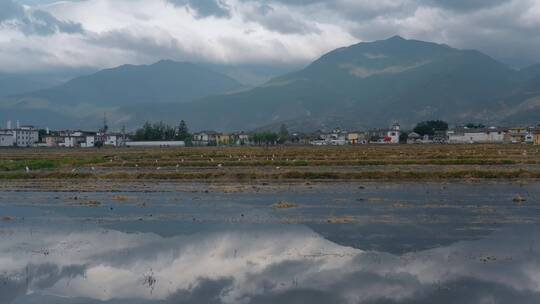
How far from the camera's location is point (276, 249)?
15.1 metres

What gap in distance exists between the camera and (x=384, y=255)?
1414cm

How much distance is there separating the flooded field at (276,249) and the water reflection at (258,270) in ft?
0.13

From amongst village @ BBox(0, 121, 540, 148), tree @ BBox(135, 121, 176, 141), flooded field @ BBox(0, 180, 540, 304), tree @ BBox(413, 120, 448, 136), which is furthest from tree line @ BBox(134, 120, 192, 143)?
flooded field @ BBox(0, 180, 540, 304)

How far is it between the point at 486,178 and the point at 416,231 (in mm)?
19651

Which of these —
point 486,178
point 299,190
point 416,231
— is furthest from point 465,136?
point 416,231

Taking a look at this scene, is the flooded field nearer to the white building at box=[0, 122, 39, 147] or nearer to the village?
the village

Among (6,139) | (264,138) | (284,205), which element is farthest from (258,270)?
(6,139)

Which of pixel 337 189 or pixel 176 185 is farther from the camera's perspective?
pixel 176 185

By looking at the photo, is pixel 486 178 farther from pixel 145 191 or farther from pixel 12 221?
pixel 12 221

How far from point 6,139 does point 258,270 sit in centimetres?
13876

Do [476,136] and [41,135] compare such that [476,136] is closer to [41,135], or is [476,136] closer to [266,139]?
[266,139]

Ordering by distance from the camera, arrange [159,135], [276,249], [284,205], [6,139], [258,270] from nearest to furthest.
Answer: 1. [258,270]
2. [276,249]
3. [284,205]
4. [6,139]
5. [159,135]

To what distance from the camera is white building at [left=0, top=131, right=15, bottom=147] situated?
135 m

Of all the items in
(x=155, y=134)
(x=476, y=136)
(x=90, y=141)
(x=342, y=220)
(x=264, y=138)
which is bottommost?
(x=342, y=220)
